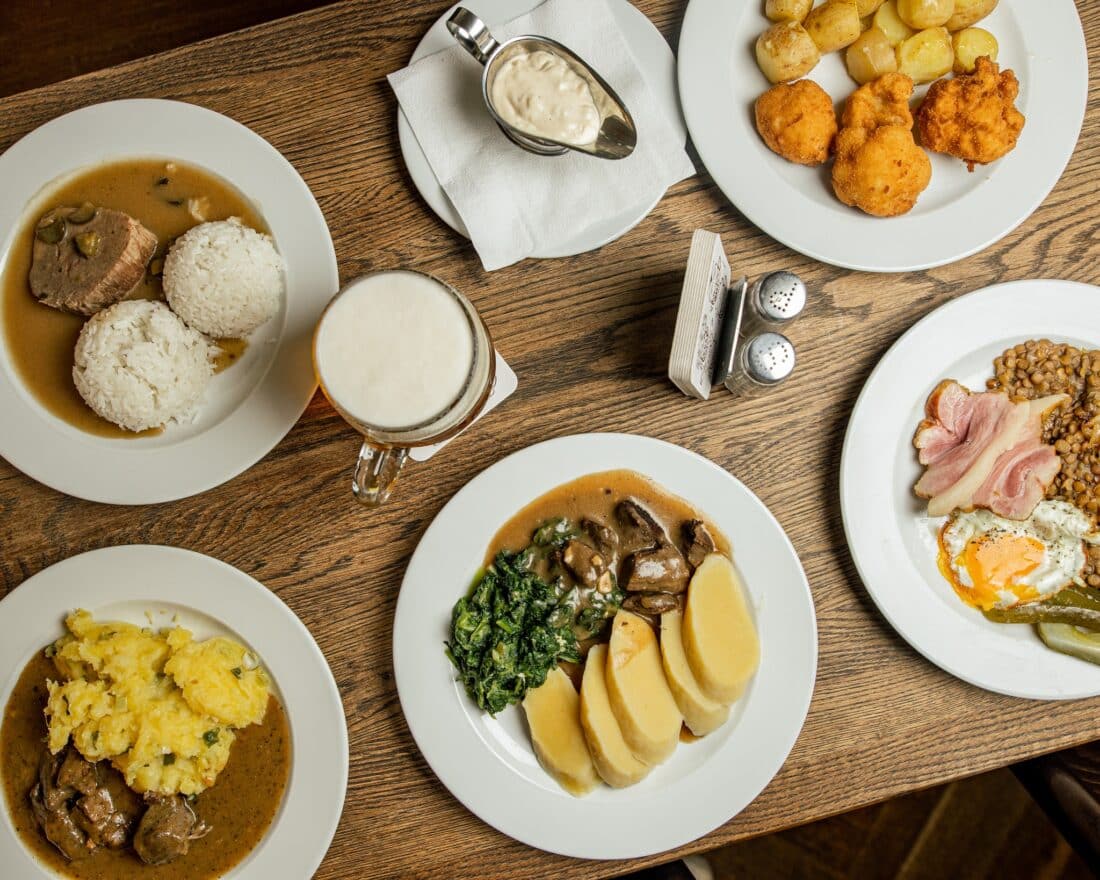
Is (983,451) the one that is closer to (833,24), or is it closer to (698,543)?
(698,543)

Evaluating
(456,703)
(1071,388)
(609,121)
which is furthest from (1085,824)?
(609,121)

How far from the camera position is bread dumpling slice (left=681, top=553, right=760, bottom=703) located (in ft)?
6.60

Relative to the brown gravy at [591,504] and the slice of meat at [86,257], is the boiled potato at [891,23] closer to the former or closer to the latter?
the brown gravy at [591,504]

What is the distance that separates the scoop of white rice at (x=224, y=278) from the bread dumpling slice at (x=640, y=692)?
3.80 ft

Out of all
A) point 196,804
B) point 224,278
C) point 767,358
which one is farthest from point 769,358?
point 196,804

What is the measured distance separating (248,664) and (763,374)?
4.62ft

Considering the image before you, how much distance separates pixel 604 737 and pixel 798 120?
152 centimetres

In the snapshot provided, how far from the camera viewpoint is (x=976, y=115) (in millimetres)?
1991

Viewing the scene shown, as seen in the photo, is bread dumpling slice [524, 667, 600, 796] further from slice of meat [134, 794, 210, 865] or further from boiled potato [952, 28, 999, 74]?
boiled potato [952, 28, 999, 74]

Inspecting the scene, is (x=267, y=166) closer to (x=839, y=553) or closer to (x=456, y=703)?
(x=456, y=703)

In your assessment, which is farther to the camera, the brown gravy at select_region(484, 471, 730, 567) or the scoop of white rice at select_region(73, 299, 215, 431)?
the brown gravy at select_region(484, 471, 730, 567)

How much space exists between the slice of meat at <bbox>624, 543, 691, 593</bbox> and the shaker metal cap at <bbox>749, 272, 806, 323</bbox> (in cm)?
61

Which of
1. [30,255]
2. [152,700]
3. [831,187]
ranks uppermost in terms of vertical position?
[831,187]

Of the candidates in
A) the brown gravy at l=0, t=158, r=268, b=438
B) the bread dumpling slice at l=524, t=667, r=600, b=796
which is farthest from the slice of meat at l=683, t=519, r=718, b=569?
the brown gravy at l=0, t=158, r=268, b=438
